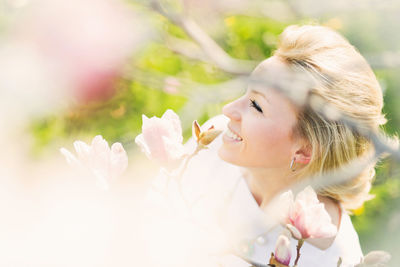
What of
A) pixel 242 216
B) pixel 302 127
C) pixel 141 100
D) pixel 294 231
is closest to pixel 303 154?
pixel 302 127

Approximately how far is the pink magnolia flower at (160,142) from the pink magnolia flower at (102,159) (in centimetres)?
3

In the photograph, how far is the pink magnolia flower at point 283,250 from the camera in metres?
0.37

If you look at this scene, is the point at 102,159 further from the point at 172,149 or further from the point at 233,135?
the point at 233,135

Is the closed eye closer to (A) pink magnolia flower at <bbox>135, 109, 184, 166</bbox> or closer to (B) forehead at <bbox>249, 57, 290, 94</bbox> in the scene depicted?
(B) forehead at <bbox>249, 57, 290, 94</bbox>

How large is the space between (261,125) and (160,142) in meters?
0.20

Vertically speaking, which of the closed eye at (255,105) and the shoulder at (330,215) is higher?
the closed eye at (255,105)

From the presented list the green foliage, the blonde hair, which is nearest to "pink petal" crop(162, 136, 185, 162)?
the blonde hair

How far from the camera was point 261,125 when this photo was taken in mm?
601

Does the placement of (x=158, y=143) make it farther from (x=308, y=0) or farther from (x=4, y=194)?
(x=4, y=194)

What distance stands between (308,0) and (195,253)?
0.95 ft

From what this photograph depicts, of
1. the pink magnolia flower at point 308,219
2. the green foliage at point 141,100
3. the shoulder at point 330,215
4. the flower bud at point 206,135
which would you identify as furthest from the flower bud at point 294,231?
the green foliage at point 141,100

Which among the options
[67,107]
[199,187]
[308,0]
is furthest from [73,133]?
[308,0]

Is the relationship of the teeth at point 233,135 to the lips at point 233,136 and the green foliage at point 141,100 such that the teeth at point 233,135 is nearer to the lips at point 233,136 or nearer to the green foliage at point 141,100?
the lips at point 233,136

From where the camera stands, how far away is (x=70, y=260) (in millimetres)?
456
